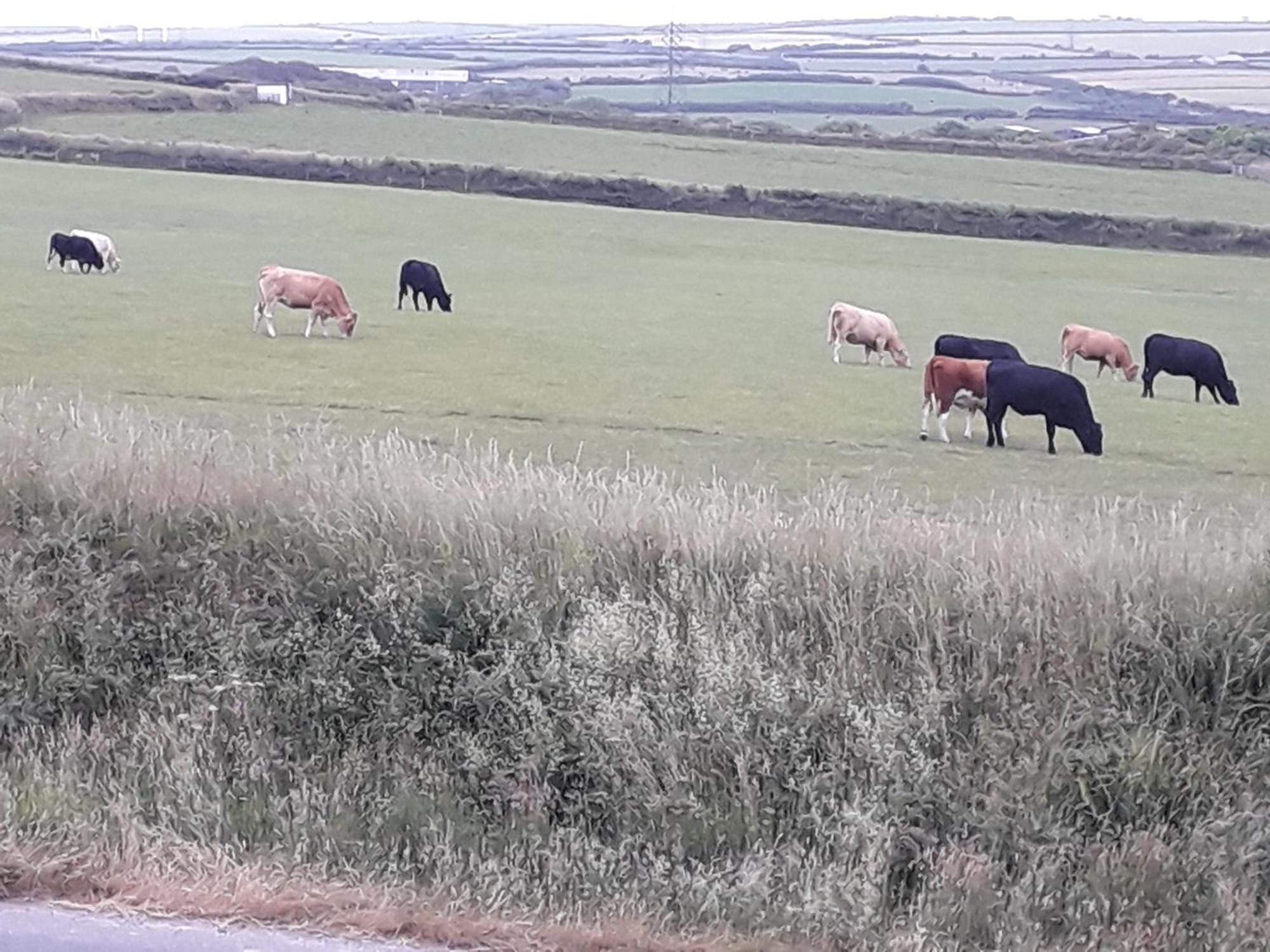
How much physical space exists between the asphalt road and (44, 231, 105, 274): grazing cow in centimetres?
3033

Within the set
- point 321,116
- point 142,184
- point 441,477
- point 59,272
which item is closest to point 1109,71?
point 321,116

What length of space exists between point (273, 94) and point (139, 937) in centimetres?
8369

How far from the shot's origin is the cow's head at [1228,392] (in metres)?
27.1

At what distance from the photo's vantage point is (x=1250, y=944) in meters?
6.18

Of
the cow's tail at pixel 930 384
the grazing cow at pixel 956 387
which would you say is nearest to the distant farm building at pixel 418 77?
the cow's tail at pixel 930 384

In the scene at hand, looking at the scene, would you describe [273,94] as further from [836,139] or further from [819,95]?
[819,95]

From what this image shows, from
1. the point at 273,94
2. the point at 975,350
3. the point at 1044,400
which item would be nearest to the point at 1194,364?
the point at 975,350

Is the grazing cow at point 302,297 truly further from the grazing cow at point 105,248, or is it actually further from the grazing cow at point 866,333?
the grazing cow at point 105,248

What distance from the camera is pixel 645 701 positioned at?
7.47 metres

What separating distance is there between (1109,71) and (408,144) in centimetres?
8280

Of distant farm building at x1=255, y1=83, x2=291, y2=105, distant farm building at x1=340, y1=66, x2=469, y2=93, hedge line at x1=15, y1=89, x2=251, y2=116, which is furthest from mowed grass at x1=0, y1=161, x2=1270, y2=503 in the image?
distant farm building at x1=340, y1=66, x2=469, y2=93

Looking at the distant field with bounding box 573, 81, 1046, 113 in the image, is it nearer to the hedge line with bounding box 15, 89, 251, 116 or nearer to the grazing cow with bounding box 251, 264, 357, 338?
the hedge line with bounding box 15, 89, 251, 116

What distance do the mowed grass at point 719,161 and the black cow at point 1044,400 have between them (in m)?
44.8

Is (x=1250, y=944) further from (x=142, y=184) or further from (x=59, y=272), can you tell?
(x=142, y=184)
